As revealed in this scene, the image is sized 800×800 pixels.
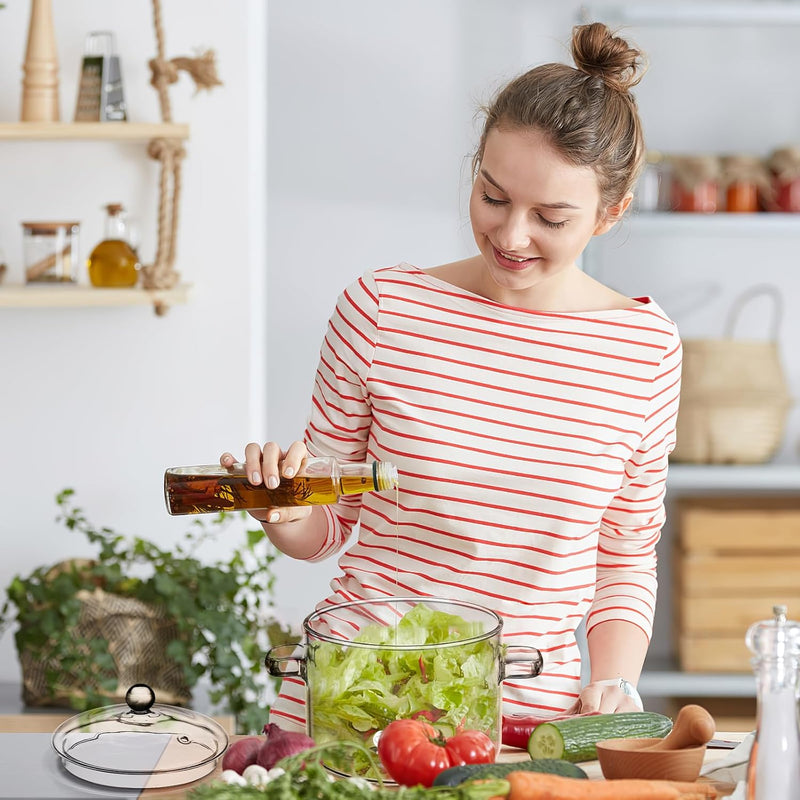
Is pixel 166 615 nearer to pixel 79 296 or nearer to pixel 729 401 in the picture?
pixel 79 296

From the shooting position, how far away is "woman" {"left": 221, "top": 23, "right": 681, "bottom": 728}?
4.12ft

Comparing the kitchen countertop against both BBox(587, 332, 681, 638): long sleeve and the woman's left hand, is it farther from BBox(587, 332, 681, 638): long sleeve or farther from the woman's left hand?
BBox(587, 332, 681, 638): long sleeve

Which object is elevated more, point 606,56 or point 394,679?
point 606,56

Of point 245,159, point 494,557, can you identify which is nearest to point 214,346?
point 245,159

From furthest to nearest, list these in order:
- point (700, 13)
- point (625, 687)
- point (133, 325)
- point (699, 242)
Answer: point (699, 242)
point (700, 13)
point (133, 325)
point (625, 687)

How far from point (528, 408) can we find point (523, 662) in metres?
0.37

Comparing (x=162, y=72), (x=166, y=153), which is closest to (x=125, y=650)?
(x=166, y=153)

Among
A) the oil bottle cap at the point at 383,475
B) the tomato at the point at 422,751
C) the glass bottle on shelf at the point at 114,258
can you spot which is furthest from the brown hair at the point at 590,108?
the glass bottle on shelf at the point at 114,258

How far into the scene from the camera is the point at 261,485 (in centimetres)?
114

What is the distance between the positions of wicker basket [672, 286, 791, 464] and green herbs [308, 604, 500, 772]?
2048mm

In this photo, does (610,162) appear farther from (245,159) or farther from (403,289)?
(245,159)

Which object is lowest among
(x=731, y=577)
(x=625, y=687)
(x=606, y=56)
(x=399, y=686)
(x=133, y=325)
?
(x=731, y=577)

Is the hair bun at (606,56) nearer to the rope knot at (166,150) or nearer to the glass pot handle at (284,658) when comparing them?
the glass pot handle at (284,658)

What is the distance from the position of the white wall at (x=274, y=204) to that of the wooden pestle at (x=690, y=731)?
5.53 ft
